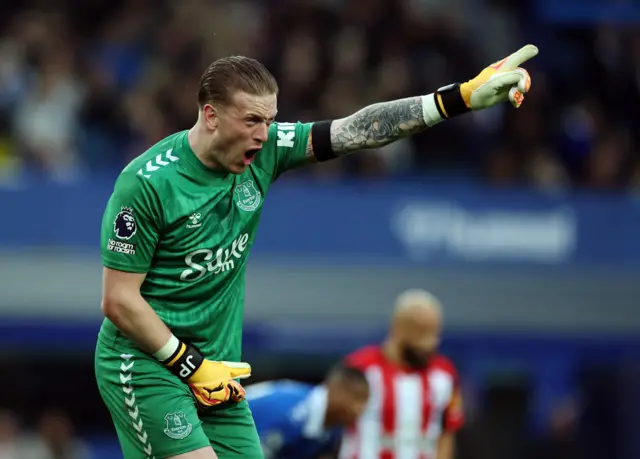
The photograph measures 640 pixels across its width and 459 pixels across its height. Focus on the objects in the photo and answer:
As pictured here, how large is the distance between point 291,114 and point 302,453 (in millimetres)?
5545

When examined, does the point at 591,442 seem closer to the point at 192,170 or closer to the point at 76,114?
the point at 76,114

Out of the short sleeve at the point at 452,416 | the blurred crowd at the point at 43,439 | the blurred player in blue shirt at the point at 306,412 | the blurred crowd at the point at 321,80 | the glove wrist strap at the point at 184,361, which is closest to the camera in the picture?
the glove wrist strap at the point at 184,361

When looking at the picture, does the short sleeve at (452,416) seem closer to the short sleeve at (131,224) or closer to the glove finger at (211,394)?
the glove finger at (211,394)

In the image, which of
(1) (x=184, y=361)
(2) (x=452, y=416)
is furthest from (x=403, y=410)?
(1) (x=184, y=361)

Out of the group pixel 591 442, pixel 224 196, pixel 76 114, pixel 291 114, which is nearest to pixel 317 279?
pixel 291 114

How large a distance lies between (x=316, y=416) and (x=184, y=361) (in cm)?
263

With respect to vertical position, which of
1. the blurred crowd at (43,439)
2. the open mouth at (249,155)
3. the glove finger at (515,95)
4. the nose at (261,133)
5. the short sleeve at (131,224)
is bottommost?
the blurred crowd at (43,439)

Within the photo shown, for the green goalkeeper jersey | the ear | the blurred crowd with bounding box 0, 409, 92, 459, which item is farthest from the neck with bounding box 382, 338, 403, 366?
the blurred crowd with bounding box 0, 409, 92, 459

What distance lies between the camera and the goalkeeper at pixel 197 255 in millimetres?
5344

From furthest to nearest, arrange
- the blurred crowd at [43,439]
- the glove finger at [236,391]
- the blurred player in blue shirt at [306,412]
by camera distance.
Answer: the blurred crowd at [43,439] → the blurred player in blue shirt at [306,412] → the glove finger at [236,391]

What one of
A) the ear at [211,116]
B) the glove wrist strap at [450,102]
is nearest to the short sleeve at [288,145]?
the ear at [211,116]

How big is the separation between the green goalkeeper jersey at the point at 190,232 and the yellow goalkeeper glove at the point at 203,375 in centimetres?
10

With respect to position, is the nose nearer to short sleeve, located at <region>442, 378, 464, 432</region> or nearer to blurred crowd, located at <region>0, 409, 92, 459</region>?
short sleeve, located at <region>442, 378, 464, 432</region>

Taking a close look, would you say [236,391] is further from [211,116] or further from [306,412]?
[306,412]
